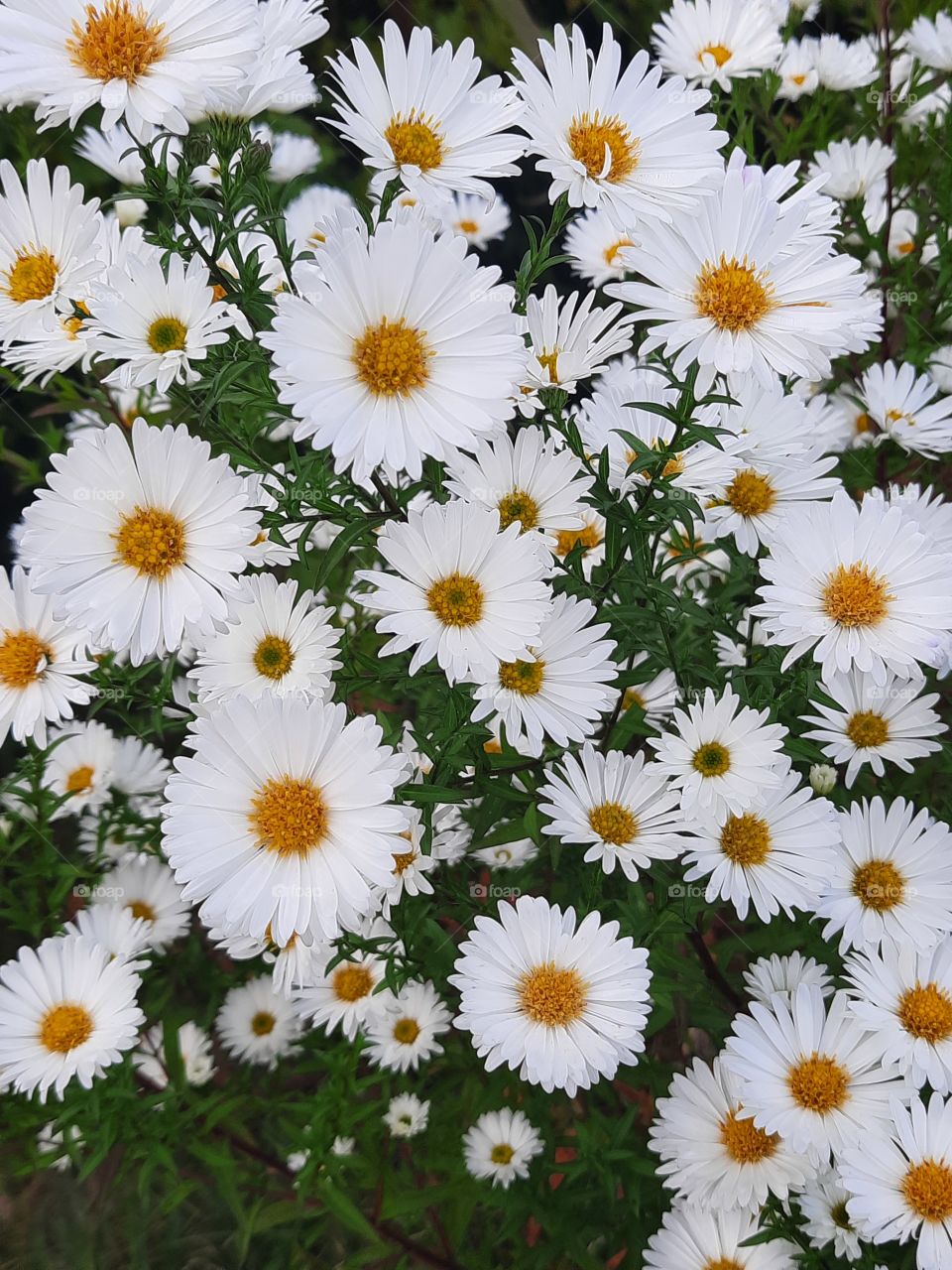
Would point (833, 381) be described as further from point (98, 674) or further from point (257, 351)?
point (98, 674)

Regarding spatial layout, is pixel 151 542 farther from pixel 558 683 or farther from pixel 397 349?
pixel 558 683

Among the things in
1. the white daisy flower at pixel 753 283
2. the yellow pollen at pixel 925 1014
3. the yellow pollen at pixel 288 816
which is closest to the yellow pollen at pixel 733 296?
the white daisy flower at pixel 753 283

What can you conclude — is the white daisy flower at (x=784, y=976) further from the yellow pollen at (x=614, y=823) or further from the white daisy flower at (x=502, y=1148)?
the white daisy flower at (x=502, y=1148)

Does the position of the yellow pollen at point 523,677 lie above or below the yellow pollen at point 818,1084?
above

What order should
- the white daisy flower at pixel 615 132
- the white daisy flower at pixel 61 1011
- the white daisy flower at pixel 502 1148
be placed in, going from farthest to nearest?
the white daisy flower at pixel 502 1148 → the white daisy flower at pixel 61 1011 → the white daisy flower at pixel 615 132

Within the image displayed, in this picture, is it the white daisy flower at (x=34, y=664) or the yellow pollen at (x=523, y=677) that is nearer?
the yellow pollen at (x=523, y=677)

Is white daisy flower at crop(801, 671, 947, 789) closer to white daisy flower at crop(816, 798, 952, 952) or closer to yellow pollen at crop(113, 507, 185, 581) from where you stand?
white daisy flower at crop(816, 798, 952, 952)
